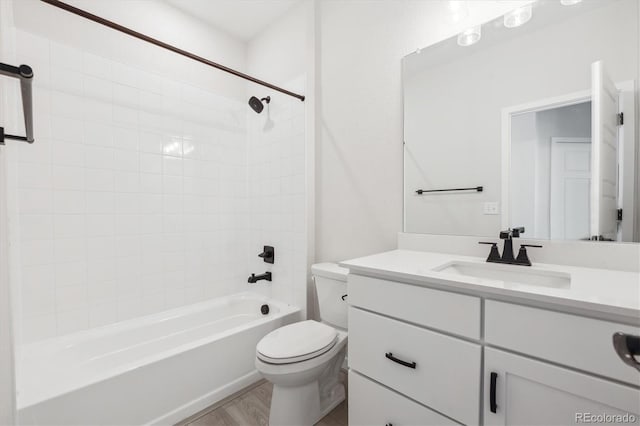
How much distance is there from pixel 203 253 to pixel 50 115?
128 centimetres

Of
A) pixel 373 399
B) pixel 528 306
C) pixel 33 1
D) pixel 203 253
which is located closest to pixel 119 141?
pixel 33 1

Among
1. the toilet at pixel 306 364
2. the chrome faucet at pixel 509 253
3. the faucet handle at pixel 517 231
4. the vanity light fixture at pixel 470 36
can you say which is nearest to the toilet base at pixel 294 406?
the toilet at pixel 306 364

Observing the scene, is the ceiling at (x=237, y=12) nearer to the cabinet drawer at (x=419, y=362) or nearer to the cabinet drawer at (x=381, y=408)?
the cabinet drawer at (x=419, y=362)

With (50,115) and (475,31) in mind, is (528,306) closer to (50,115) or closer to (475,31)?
(475,31)

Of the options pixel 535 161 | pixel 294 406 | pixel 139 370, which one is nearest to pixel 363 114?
pixel 535 161

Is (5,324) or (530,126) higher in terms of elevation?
(530,126)

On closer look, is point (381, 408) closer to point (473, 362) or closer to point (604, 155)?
point (473, 362)

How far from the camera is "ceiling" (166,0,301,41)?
2.05m

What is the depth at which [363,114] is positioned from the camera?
69.6 inches

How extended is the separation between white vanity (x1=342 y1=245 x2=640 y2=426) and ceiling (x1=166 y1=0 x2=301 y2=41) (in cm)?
212

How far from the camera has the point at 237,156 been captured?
246 cm

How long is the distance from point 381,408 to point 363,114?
1572mm

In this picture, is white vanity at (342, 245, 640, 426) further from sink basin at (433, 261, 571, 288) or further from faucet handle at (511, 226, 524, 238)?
faucet handle at (511, 226, 524, 238)

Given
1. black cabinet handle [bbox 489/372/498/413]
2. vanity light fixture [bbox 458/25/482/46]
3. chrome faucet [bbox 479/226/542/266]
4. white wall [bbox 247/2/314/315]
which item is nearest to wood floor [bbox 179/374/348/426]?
white wall [bbox 247/2/314/315]
